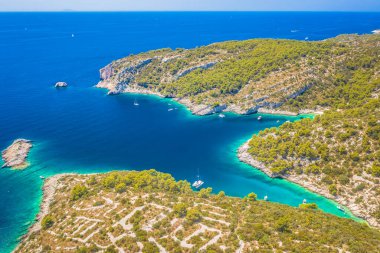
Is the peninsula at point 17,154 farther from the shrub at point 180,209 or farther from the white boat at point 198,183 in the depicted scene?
the shrub at point 180,209

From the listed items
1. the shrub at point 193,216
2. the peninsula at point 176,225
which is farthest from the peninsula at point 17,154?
the shrub at point 193,216

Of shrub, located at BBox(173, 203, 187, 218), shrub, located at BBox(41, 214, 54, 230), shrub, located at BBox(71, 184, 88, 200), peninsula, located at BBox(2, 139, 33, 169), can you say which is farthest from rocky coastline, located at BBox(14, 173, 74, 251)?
shrub, located at BBox(173, 203, 187, 218)

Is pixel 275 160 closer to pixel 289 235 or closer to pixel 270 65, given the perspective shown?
pixel 289 235

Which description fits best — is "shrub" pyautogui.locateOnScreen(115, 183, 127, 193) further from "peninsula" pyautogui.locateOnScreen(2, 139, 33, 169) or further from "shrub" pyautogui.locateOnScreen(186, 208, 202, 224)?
"peninsula" pyautogui.locateOnScreen(2, 139, 33, 169)

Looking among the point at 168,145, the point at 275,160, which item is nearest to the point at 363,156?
the point at 275,160

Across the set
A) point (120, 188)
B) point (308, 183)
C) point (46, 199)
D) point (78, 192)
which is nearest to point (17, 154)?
point (46, 199)
